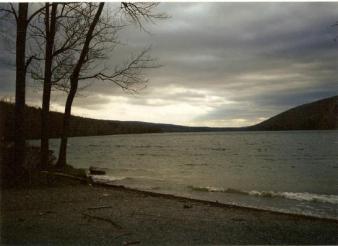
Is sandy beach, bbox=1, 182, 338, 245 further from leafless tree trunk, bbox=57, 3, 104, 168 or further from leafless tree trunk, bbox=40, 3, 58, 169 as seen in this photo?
leafless tree trunk, bbox=57, 3, 104, 168

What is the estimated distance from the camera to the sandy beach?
6.50 metres

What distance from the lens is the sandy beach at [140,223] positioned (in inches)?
256

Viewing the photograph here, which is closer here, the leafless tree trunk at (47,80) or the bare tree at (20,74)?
the bare tree at (20,74)

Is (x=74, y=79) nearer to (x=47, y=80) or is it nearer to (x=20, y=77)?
(x=47, y=80)

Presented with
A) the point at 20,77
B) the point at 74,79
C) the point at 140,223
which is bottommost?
the point at 140,223

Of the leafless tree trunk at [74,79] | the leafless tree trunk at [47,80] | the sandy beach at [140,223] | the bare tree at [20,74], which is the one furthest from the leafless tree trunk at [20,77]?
A: the leafless tree trunk at [74,79]

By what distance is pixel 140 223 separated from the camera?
24.8 ft

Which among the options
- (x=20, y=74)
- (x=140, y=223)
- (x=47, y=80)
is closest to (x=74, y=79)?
(x=47, y=80)

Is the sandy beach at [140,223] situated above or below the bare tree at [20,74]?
below

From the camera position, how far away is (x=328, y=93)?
373 inches

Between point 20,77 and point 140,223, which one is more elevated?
point 20,77

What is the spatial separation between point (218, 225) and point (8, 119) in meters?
9.09

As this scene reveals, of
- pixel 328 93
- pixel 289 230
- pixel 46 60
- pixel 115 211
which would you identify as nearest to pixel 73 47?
pixel 46 60

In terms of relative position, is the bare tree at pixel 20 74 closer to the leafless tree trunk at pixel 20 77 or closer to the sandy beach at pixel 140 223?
the leafless tree trunk at pixel 20 77
